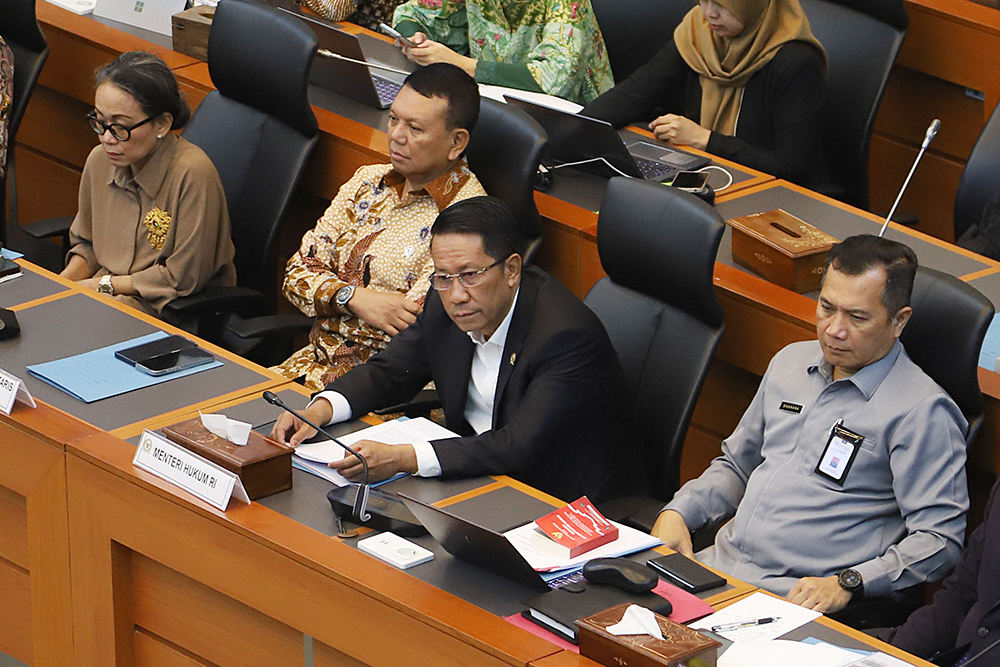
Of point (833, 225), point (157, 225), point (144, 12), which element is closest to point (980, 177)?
point (833, 225)

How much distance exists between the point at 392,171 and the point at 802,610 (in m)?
1.53

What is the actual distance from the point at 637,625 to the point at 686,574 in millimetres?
277

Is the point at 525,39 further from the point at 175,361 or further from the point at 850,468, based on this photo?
the point at 850,468

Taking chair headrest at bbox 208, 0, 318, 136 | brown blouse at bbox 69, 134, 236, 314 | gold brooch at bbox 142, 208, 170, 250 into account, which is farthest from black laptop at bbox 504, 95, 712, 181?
gold brooch at bbox 142, 208, 170, 250

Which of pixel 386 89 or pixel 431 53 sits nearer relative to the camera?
pixel 386 89

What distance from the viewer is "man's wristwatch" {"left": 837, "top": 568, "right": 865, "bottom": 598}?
228cm

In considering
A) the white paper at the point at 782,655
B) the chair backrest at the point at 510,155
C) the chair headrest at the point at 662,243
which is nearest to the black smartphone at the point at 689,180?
the chair backrest at the point at 510,155

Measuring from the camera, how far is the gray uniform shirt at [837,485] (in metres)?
2.31

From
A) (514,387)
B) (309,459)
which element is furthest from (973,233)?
(309,459)

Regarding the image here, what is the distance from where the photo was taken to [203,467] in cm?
215

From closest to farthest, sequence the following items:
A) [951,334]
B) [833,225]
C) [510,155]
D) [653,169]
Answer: [951,334], [510,155], [833,225], [653,169]

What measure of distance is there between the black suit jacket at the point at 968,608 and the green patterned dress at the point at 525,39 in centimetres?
197

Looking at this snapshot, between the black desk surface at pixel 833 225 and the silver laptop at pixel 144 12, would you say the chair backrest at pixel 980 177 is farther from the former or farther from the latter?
the silver laptop at pixel 144 12

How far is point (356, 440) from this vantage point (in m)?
2.36
